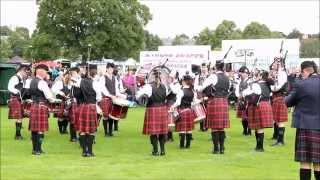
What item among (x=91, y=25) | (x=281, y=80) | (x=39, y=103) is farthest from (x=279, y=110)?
(x=91, y=25)

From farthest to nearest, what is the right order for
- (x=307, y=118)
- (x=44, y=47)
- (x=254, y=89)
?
1. (x=44, y=47)
2. (x=254, y=89)
3. (x=307, y=118)

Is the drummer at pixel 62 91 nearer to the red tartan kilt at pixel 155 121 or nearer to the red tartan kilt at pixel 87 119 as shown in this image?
the red tartan kilt at pixel 87 119

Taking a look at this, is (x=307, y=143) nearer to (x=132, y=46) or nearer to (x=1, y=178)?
(x=1, y=178)

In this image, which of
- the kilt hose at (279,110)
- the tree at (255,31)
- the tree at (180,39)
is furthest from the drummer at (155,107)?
the tree at (180,39)

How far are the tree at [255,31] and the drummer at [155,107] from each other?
57399 millimetres

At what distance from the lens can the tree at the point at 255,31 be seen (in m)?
67.4

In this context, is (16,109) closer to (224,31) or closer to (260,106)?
(260,106)

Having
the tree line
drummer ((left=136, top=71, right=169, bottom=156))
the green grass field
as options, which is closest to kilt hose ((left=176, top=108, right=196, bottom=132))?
the green grass field

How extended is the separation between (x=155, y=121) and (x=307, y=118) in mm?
3802

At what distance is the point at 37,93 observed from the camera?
34.8 ft

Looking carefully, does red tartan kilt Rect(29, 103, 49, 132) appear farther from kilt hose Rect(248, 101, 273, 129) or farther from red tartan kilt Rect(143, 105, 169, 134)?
kilt hose Rect(248, 101, 273, 129)

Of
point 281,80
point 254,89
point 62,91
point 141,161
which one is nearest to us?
point 141,161

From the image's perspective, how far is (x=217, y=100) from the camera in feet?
35.6

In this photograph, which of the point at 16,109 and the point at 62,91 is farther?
the point at 16,109
